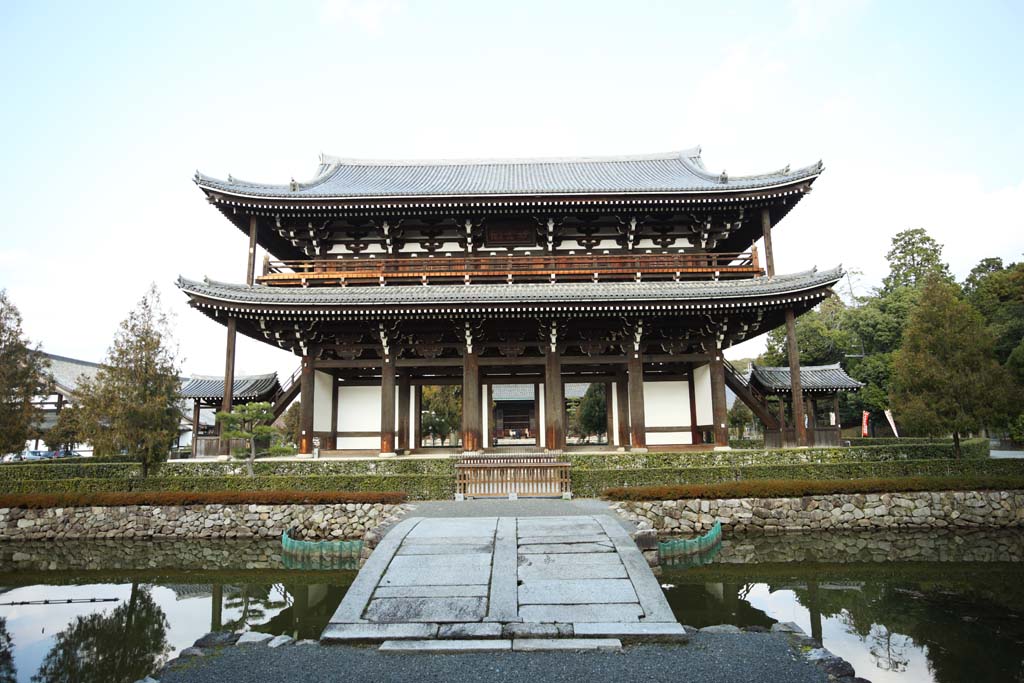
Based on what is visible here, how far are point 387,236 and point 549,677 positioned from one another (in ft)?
60.9

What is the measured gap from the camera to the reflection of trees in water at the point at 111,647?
24.5 ft

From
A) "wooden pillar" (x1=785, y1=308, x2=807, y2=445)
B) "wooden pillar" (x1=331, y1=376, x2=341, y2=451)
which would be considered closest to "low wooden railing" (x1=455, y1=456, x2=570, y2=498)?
"wooden pillar" (x1=331, y1=376, x2=341, y2=451)

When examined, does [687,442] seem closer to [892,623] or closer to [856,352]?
[892,623]

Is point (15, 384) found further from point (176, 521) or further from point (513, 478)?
point (513, 478)

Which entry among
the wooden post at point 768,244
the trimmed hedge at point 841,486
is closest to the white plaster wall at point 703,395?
the wooden post at point 768,244

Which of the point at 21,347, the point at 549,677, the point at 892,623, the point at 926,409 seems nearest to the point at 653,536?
the point at 892,623

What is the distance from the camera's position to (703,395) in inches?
822

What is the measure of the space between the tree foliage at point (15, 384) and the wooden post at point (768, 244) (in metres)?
28.5

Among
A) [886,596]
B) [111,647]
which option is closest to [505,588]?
[111,647]

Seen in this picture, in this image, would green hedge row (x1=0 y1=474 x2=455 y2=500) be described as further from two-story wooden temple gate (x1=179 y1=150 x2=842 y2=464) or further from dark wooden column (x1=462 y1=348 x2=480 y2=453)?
dark wooden column (x1=462 y1=348 x2=480 y2=453)

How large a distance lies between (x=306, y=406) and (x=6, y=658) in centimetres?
1183

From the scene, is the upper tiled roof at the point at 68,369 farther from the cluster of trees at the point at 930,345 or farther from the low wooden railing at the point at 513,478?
the cluster of trees at the point at 930,345

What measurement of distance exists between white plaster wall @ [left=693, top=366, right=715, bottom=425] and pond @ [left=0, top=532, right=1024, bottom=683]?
6.72 metres

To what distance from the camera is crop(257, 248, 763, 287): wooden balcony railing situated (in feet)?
69.1
